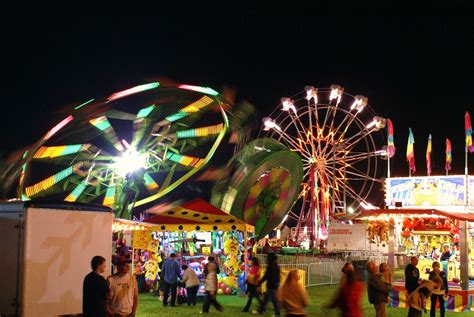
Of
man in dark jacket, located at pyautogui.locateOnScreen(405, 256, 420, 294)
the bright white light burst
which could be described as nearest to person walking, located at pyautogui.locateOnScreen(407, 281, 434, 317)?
man in dark jacket, located at pyautogui.locateOnScreen(405, 256, 420, 294)

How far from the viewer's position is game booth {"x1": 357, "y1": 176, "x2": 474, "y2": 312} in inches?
667

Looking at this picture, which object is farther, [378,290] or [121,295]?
[378,290]

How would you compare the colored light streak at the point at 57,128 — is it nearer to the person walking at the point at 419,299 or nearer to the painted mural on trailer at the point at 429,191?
the painted mural on trailer at the point at 429,191

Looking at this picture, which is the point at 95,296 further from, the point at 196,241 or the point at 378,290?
the point at 196,241

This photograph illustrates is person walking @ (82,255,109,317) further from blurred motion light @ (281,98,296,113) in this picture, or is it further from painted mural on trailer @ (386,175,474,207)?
blurred motion light @ (281,98,296,113)

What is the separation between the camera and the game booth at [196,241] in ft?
64.0

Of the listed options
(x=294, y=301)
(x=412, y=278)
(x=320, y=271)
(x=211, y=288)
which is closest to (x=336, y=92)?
(x=320, y=271)

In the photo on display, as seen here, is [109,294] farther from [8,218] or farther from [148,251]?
[148,251]

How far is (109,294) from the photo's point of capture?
25.2 feet

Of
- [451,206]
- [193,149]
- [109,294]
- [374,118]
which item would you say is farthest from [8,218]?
[374,118]

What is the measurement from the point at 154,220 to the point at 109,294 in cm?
1213

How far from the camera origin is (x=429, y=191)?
2086cm

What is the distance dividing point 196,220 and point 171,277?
10.9 feet

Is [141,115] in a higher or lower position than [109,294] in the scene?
higher
